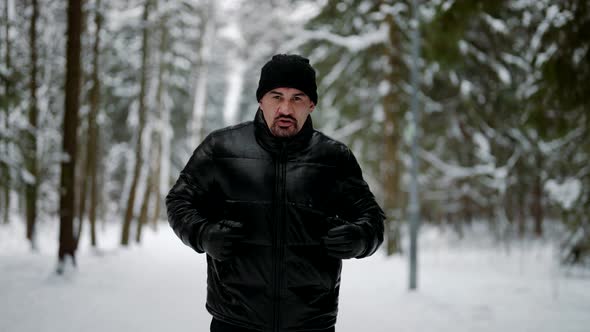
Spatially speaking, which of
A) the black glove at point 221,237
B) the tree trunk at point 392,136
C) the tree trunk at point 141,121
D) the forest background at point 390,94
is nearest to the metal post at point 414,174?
the forest background at point 390,94

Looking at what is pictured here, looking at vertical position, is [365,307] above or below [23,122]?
below

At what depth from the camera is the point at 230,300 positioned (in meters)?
2.22

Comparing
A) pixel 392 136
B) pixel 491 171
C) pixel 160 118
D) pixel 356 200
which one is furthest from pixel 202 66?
pixel 356 200

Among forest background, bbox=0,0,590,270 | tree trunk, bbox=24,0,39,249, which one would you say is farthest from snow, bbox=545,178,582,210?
tree trunk, bbox=24,0,39,249

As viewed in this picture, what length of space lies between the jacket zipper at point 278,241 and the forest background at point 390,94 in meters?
4.90

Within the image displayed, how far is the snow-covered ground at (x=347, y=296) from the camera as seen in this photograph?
Answer: 5793mm

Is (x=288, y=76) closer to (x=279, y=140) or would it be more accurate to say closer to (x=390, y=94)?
(x=279, y=140)

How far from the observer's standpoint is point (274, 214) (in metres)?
2.20

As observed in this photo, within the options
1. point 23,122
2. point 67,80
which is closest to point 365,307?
point 67,80

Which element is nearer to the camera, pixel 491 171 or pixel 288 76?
pixel 288 76

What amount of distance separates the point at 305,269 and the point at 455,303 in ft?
20.9

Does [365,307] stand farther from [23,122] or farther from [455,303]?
[23,122]

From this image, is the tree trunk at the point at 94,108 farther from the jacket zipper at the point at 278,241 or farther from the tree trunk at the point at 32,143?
the jacket zipper at the point at 278,241

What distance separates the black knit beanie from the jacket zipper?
0.43 meters
